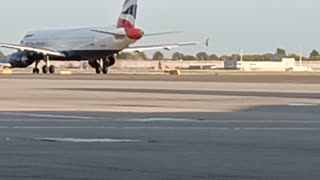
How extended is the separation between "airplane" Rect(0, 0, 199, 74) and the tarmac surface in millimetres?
53777

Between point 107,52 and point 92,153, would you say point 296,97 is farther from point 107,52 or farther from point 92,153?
point 107,52

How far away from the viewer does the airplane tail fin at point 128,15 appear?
9369cm

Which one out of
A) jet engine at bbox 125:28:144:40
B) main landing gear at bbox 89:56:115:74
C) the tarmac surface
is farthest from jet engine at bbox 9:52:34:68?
the tarmac surface

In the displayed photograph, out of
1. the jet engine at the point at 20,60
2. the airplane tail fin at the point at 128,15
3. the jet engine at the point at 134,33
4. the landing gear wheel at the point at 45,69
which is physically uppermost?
the airplane tail fin at the point at 128,15

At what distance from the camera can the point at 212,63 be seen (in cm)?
16700

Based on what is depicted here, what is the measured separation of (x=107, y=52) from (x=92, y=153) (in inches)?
2977

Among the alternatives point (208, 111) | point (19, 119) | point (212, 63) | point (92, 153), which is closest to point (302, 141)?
point (92, 153)

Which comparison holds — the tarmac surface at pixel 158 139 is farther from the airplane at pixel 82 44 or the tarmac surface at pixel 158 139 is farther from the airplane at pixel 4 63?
the airplane at pixel 4 63

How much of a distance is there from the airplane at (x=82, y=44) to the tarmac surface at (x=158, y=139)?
176 feet

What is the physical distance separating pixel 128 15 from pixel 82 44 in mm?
4875

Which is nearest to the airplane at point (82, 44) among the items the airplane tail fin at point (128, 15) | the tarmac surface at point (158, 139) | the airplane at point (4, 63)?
the airplane tail fin at point (128, 15)

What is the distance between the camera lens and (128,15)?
309ft

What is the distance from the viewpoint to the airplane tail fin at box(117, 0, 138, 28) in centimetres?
9369

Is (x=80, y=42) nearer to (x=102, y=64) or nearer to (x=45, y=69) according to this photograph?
(x=102, y=64)
